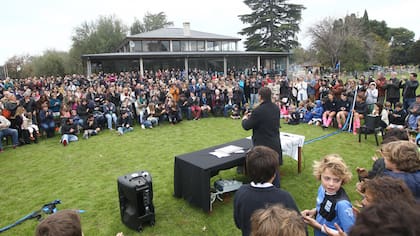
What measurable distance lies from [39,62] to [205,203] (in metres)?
36.9

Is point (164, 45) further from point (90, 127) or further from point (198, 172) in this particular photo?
point (198, 172)

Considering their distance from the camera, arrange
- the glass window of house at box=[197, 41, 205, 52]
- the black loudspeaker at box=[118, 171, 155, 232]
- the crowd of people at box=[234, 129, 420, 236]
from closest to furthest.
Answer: the crowd of people at box=[234, 129, 420, 236], the black loudspeaker at box=[118, 171, 155, 232], the glass window of house at box=[197, 41, 205, 52]

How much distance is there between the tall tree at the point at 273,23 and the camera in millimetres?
37344

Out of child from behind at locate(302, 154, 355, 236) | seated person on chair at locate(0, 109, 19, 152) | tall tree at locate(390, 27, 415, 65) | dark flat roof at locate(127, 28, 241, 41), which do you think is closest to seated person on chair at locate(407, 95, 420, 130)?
child from behind at locate(302, 154, 355, 236)

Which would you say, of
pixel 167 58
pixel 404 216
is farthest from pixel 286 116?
pixel 167 58

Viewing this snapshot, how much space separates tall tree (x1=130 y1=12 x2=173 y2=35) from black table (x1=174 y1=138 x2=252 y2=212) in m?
46.8

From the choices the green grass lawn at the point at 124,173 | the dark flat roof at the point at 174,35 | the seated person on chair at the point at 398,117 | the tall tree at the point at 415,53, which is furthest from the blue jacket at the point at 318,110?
the tall tree at the point at 415,53

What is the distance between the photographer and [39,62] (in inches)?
1303

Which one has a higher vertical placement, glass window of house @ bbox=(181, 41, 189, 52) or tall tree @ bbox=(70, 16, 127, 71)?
tall tree @ bbox=(70, 16, 127, 71)

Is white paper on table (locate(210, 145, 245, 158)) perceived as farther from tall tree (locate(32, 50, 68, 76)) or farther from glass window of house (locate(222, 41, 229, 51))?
tall tree (locate(32, 50, 68, 76))

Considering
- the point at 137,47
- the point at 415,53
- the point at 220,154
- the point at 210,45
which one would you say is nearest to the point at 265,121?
the point at 220,154

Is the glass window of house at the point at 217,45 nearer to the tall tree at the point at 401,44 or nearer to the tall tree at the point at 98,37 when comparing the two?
the tall tree at the point at 98,37

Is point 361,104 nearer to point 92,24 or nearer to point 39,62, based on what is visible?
point 39,62

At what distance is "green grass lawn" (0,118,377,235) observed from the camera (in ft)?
12.7
